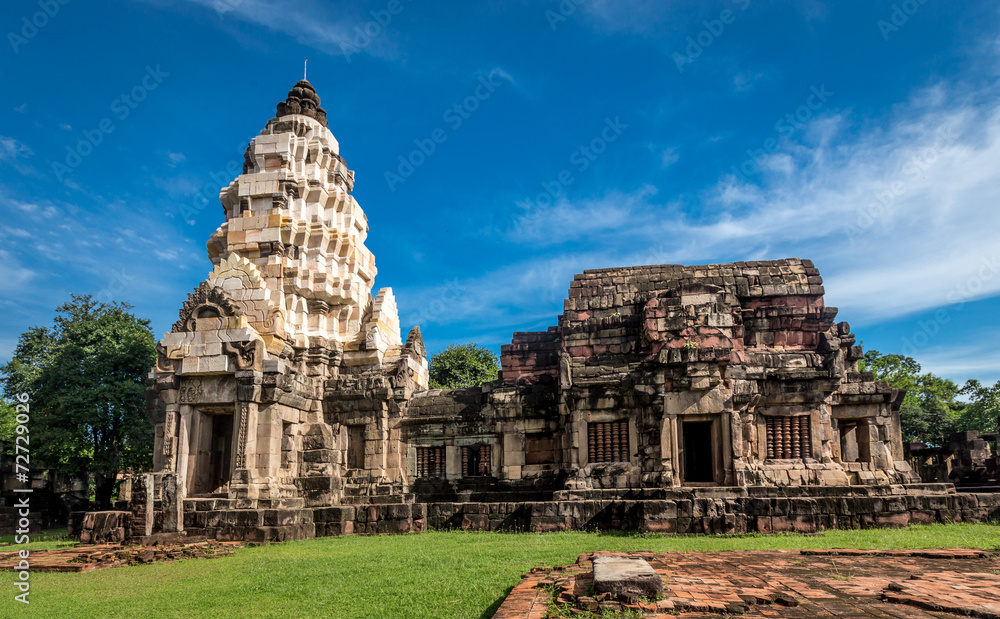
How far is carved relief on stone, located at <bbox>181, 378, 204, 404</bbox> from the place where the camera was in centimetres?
1778

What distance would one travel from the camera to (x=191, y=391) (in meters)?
17.8

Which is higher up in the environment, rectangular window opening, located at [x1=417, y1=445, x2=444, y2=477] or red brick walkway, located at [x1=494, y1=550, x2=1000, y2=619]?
rectangular window opening, located at [x1=417, y1=445, x2=444, y2=477]

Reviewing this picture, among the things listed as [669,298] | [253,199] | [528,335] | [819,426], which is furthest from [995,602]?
[253,199]

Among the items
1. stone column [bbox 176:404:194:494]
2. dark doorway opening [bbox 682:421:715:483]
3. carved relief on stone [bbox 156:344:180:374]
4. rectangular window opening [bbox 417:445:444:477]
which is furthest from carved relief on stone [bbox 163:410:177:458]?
dark doorway opening [bbox 682:421:715:483]

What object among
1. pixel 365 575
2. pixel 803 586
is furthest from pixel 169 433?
pixel 803 586

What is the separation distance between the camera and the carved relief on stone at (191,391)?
17781 mm

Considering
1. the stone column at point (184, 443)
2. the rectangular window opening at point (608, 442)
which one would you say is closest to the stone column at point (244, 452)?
the stone column at point (184, 443)

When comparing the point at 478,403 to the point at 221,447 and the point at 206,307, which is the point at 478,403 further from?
the point at 206,307

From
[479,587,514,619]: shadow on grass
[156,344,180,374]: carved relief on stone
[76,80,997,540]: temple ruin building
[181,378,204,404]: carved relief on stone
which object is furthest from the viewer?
[156,344,180,374]: carved relief on stone

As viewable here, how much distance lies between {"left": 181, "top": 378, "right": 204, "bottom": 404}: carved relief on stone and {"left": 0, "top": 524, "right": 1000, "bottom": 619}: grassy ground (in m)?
6.48

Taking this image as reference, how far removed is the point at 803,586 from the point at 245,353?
586 inches

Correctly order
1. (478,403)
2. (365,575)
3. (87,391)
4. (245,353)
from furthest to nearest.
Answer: (87,391)
(478,403)
(245,353)
(365,575)

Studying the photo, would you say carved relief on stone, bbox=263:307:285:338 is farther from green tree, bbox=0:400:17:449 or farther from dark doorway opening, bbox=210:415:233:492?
green tree, bbox=0:400:17:449

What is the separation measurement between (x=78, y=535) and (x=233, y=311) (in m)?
6.37
